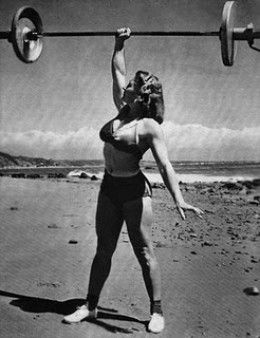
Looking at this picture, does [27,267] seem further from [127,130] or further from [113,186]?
[127,130]

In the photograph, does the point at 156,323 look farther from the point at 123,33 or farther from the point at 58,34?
the point at 58,34

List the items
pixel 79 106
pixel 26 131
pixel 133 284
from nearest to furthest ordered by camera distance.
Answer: pixel 133 284, pixel 79 106, pixel 26 131

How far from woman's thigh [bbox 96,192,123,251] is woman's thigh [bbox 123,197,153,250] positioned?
0.17 feet

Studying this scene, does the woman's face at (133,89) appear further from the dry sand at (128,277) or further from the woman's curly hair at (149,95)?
the dry sand at (128,277)

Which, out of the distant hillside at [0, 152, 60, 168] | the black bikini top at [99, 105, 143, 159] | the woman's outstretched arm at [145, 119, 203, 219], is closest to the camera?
the woman's outstretched arm at [145, 119, 203, 219]

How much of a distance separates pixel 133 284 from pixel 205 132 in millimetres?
795

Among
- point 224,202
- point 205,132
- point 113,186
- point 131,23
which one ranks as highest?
point 131,23

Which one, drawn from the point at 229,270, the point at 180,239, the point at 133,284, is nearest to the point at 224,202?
the point at 180,239

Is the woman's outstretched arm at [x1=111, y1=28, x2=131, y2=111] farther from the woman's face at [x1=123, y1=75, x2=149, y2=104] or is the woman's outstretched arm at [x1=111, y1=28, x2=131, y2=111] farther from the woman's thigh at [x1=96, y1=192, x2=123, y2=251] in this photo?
the woman's thigh at [x1=96, y1=192, x2=123, y2=251]

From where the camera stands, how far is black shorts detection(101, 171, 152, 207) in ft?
5.39

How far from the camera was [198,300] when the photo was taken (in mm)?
1839

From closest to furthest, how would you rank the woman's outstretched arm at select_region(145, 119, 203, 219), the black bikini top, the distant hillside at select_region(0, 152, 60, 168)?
1. the woman's outstretched arm at select_region(145, 119, 203, 219)
2. the black bikini top
3. the distant hillside at select_region(0, 152, 60, 168)

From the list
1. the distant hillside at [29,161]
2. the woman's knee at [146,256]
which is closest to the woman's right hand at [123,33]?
the woman's knee at [146,256]

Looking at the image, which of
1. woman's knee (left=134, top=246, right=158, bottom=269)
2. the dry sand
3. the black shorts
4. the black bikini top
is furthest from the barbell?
the dry sand
